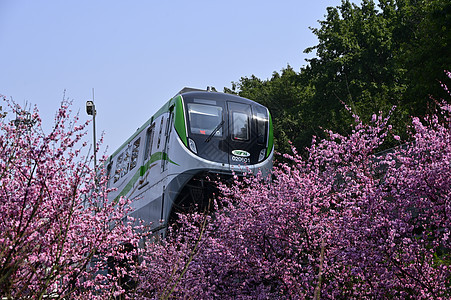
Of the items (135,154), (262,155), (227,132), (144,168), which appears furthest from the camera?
(135,154)

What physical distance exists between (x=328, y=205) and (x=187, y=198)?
18.8ft

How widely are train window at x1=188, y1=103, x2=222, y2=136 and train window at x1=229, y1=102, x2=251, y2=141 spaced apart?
1.17 feet

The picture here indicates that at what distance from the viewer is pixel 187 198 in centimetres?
1354

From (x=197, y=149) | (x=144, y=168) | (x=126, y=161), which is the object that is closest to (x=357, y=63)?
(x=126, y=161)

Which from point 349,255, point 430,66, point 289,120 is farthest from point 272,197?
point 289,120

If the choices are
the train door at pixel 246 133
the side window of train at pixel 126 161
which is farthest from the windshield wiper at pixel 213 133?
the side window of train at pixel 126 161

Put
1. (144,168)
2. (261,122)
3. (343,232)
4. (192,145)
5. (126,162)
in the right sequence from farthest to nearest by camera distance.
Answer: (126,162)
(144,168)
(261,122)
(192,145)
(343,232)

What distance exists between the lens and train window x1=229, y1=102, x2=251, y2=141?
1405cm

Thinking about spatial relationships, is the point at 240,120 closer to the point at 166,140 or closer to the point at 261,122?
the point at 261,122

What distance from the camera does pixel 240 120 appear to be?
14305mm

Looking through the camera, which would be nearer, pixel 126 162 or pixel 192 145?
pixel 192 145

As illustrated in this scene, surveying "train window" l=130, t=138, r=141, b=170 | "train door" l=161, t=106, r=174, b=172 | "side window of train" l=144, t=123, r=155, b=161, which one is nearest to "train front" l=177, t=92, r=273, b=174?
"train door" l=161, t=106, r=174, b=172

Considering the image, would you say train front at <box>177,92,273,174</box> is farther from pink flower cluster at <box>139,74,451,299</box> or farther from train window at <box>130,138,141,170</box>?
train window at <box>130,138,141,170</box>

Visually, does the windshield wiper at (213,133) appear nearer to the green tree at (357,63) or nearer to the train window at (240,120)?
the train window at (240,120)
